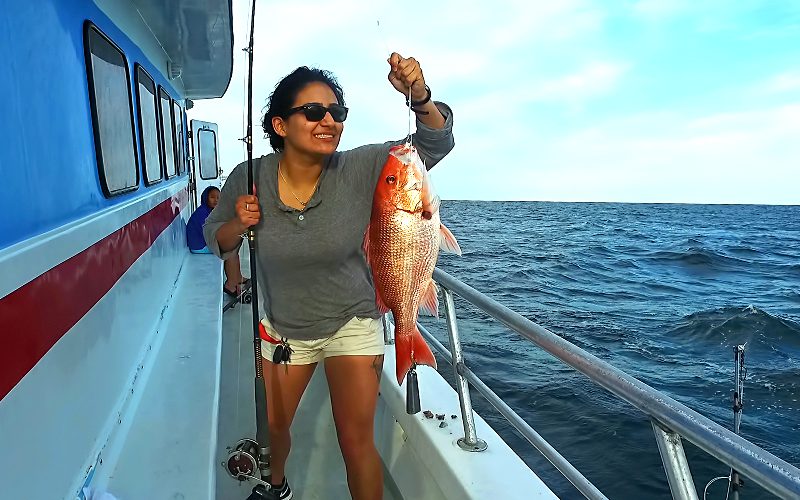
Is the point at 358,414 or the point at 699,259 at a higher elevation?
the point at 358,414

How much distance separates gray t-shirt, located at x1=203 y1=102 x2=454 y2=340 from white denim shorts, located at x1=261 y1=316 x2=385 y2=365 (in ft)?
0.11

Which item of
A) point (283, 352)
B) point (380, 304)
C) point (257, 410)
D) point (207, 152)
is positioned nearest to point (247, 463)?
point (257, 410)

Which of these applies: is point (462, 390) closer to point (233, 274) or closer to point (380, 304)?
point (380, 304)

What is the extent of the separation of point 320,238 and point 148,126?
3.12 meters

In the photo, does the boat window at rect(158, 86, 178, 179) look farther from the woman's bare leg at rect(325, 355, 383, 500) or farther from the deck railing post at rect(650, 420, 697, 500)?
the deck railing post at rect(650, 420, 697, 500)

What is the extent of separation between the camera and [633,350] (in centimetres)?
987

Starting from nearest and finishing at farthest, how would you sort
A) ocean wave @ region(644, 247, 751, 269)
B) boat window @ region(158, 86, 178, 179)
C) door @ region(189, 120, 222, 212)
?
1. boat window @ region(158, 86, 178, 179)
2. door @ region(189, 120, 222, 212)
3. ocean wave @ region(644, 247, 751, 269)

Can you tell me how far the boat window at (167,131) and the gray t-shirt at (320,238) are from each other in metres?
3.71

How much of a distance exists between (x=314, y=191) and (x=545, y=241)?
28500 mm

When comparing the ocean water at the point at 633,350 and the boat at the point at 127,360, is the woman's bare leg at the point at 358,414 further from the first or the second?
the ocean water at the point at 633,350

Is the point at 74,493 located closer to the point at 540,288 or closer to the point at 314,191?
the point at 314,191

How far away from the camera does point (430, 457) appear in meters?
2.49

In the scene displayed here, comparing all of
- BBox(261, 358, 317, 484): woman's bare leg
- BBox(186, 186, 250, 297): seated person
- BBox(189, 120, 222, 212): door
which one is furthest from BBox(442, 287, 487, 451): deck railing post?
BBox(189, 120, 222, 212): door

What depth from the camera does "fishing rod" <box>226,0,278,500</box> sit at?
7.67ft
